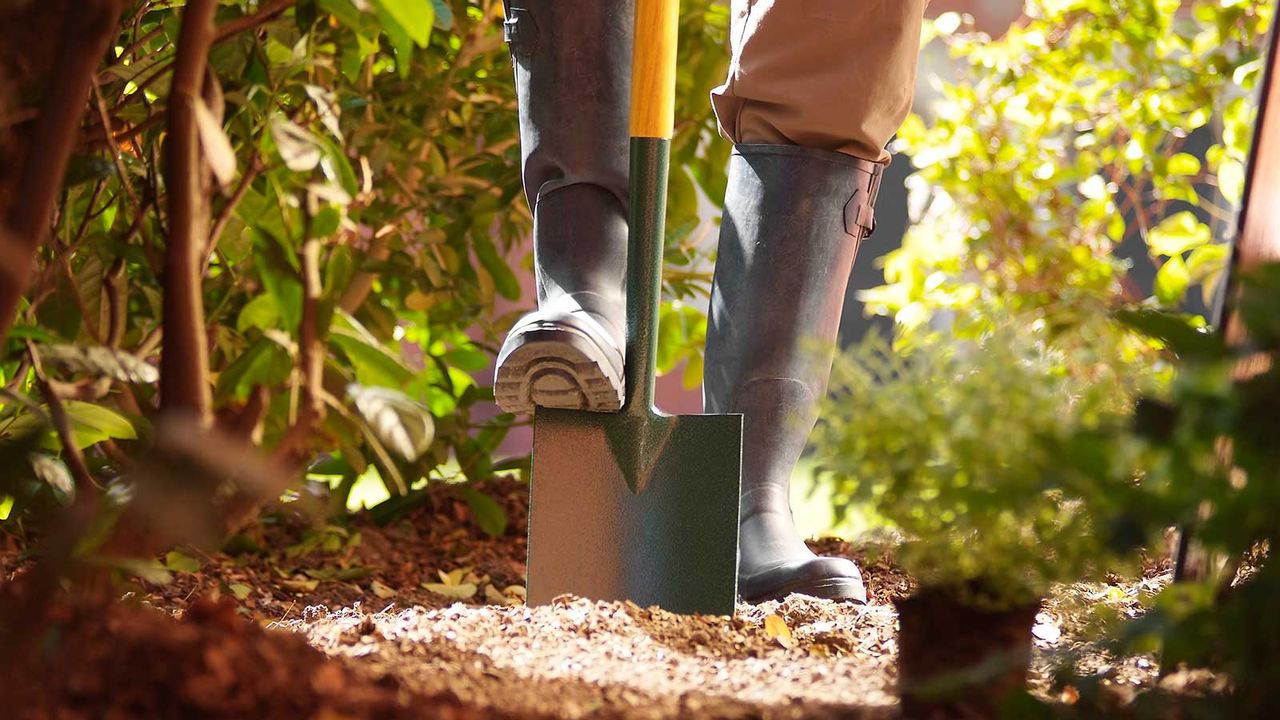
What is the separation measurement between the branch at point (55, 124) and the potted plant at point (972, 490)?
17.3 inches

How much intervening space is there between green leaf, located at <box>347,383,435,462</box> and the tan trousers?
86 centimetres

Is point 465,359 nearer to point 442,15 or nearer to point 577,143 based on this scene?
point 577,143

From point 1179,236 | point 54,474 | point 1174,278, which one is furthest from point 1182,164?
point 54,474

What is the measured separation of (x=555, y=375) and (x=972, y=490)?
832 mm

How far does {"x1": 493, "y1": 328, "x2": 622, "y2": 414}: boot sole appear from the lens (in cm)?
137

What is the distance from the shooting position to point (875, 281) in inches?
170

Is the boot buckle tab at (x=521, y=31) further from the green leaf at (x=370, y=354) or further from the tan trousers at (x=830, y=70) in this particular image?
the green leaf at (x=370, y=354)

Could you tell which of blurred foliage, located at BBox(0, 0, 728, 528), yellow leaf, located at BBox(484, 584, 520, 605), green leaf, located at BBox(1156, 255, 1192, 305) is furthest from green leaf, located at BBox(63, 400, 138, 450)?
green leaf, located at BBox(1156, 255, 1192, 305)

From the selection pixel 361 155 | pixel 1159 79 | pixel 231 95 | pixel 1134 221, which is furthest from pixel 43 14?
pixel 1134 221

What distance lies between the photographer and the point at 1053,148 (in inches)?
117

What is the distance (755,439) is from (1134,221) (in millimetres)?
2884

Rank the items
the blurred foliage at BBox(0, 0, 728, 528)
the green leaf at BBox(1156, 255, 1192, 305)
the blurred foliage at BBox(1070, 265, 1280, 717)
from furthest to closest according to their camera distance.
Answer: the green leaf at BBox(1156, 255, 1192, 305), the blurred foliage at BBox(0, 0, 728, 528), the blurred foliage at BBox(1070, 265, 1280, 717)

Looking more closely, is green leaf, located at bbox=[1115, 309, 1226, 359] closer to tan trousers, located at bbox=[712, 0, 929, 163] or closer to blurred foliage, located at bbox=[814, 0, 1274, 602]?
blurred foliage, located at bbox=[814, 0, 1274, 602]

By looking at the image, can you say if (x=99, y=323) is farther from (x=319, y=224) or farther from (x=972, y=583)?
(x=972, y=583)
